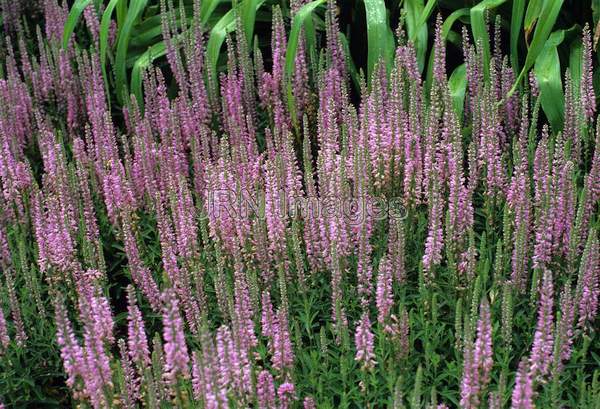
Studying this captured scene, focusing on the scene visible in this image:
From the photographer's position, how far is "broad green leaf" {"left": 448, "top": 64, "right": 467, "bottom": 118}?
16.9 feet

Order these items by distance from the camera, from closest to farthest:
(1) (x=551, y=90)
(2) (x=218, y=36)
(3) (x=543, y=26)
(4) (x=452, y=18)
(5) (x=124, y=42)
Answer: (1) (x=551, y=90) → (3) (x=543, y=26) → (4) (x=452, y=18) → (2) (x=218, y=36) → (5) (x=124, y=42)

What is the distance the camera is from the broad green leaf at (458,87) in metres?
5.15

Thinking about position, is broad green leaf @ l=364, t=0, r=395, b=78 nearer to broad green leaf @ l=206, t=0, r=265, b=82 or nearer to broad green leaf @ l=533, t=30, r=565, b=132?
broad green leaf @ l=206, t=0, r=265, b=82

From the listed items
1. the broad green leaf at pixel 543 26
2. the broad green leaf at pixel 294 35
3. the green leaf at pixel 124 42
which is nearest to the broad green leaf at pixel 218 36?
the broad green leaf at pixel 294 35

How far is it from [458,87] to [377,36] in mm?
662

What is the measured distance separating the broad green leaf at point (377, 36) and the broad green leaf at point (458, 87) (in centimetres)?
44

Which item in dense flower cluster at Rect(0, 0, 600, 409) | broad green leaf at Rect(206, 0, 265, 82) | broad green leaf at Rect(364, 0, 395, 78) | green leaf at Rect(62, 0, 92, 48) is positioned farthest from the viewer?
A: green leaf at Rect(62, 0, 92, 48)

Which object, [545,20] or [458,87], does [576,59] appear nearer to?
[545,20]

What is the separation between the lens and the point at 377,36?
5.57m

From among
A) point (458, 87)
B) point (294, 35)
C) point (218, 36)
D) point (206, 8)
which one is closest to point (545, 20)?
point (458, 87)

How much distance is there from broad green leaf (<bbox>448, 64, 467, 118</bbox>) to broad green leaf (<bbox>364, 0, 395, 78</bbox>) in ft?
1.45

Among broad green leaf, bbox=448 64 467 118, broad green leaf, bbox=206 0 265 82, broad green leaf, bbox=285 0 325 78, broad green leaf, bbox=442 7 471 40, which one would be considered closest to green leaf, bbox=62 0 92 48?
broad green leaf, bbox=206 0 265 82

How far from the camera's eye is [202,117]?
17.9ft

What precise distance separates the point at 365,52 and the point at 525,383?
166 inches
